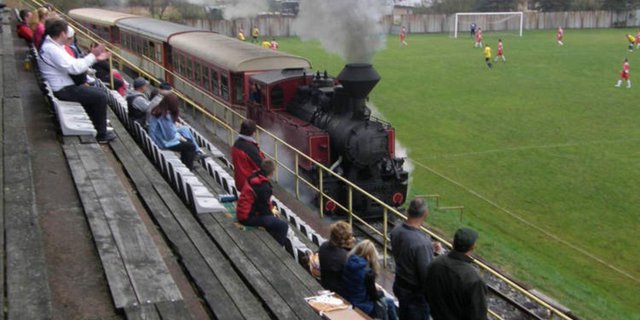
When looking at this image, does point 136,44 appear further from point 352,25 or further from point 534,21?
point 534,21

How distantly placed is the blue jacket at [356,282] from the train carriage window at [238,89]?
38.0ft

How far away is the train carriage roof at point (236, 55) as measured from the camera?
55.3ft

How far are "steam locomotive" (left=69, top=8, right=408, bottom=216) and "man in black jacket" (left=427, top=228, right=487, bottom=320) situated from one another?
7.72 metres

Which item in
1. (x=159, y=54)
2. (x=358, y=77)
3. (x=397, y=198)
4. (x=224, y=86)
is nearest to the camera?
(x=358, y=77)

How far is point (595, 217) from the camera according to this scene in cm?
1471

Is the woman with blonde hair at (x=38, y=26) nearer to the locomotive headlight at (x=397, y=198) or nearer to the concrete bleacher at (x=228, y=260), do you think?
the concrete bleacher at (x=228, y=260)

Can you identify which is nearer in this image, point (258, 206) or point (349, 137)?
point (258, 206)

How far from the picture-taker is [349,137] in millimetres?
13000

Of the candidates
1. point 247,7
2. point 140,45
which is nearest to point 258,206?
point 140,45

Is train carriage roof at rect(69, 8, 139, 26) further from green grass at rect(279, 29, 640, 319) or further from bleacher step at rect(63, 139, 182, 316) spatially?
bleacher step at rect(63, 139, 182, 316)

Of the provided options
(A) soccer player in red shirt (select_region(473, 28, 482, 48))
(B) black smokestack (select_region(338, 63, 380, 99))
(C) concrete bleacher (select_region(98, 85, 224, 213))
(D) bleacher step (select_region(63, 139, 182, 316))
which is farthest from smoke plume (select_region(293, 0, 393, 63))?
(A) soccer player in red shirt (select_region(473, 28, 482, 48))

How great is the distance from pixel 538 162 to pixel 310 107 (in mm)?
7883

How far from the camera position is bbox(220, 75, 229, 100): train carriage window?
17545 millimetres

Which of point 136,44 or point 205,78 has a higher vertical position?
point 136,44
